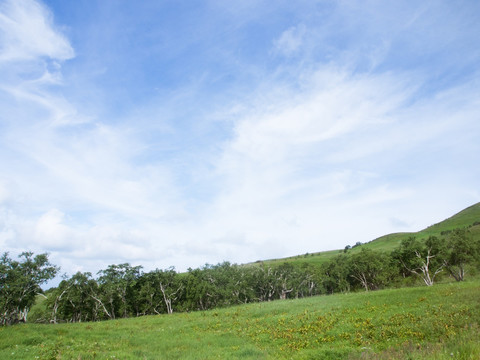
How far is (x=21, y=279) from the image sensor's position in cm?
4028

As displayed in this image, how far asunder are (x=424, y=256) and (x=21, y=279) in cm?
8405

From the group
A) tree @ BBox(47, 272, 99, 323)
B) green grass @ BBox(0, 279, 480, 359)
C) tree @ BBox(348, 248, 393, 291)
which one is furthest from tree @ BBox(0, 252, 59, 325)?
tree @ BBox(348, 248, 393, 291)

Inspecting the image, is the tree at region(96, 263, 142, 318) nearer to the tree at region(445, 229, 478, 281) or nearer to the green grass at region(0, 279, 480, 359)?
the green grass at region(0, 279, 480, 359)

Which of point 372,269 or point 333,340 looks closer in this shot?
point 333,340

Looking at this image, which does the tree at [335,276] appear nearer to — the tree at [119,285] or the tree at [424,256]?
the tree at [424,256]

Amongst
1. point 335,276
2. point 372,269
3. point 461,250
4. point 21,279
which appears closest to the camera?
point 21,279

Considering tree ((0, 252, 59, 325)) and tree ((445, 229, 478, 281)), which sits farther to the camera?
tree ((445, 229, 478, 281))

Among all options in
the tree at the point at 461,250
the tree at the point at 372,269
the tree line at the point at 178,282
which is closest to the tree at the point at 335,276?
the tree line at the point at 178,282

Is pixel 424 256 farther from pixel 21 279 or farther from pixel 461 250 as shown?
pixel 21 279

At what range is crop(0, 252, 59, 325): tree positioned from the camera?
39.9 metres

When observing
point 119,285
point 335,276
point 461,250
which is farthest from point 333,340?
point 335,276

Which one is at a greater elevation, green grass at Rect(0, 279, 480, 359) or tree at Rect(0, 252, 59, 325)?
tree at Rect(0, 252, 59, 325)

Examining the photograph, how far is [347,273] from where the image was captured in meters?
88.8

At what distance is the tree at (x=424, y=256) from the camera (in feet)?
212
